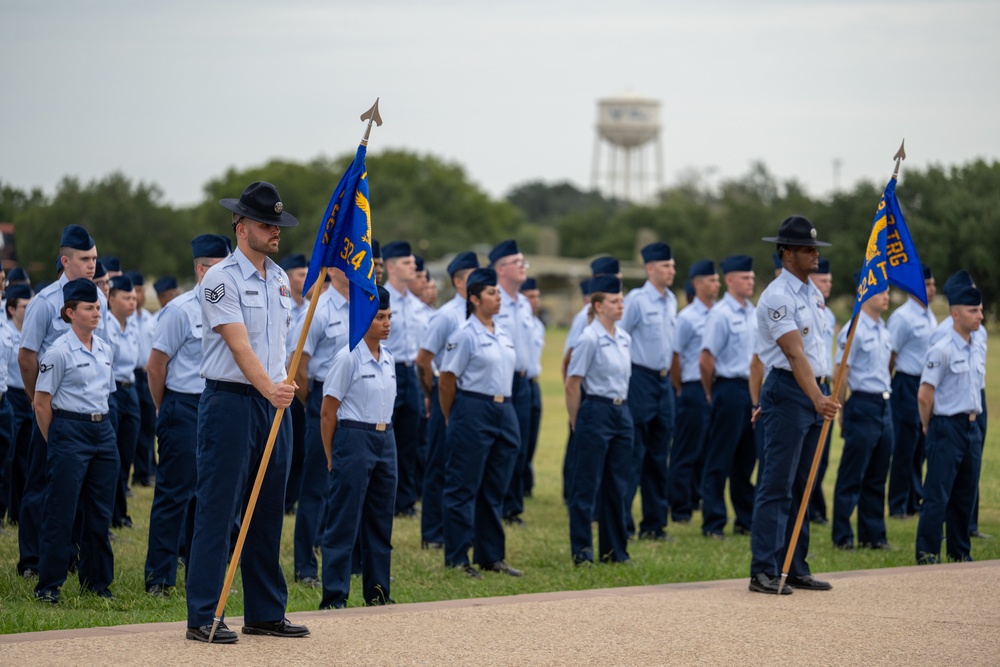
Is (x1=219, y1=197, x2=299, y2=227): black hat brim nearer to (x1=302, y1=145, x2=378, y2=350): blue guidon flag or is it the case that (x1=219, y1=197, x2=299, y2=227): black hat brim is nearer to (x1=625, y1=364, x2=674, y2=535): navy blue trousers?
(x1=302, y1=145, x2=378, y2=350): blue guidon flag

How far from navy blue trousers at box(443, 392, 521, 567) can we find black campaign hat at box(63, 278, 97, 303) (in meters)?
2.79

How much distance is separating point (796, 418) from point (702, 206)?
79.7 m

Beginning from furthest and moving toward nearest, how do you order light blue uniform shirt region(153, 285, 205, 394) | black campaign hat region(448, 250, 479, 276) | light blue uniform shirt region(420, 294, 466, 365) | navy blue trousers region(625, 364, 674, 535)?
1. black campaign hat region(448, 250, 479, 276)
2. navy blue trousers region(625, 364, 674, 535)
3. light blue uniform shirt region(420, 294, 466, 365)
4. light blue uniform shirt region(153, 285, 205, 394)

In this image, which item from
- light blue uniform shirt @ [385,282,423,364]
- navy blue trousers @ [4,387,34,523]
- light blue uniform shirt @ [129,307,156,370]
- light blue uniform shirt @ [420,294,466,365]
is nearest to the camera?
navy blue trousers @ [4,387,34,523]

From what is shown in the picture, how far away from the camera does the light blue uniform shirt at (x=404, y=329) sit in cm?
1314

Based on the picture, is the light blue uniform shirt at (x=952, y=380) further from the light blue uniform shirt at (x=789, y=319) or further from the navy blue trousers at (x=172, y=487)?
the navy blue trousers at (x=172, y=487)

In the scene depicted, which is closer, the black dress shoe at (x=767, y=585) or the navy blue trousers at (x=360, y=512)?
the navy blue trousers at (x=360, y=512)

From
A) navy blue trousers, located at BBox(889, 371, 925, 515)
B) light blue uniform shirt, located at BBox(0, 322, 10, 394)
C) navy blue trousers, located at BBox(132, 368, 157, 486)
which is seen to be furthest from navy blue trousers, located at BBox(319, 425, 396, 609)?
navy blue trousers, located at BBox(889, 371, 925, 515)

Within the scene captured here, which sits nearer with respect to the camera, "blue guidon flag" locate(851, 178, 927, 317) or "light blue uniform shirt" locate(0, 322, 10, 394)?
"blue guidon flag" locate(851, 178, 927, 317)

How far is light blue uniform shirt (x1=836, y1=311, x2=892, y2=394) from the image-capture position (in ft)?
38.5

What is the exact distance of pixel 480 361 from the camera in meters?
10.2

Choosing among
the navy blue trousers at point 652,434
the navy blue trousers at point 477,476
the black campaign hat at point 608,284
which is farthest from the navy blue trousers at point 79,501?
the navy blue trousers at point 652,434

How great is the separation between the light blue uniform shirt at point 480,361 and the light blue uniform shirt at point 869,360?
10.2ft

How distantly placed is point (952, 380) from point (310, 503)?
4939 millimetres
